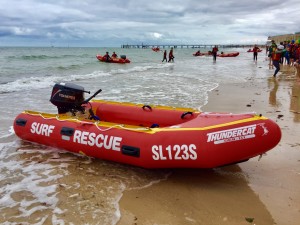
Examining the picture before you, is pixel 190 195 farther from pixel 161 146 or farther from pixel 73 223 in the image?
pixel 73 223

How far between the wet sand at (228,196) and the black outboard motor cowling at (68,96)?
2.11 m

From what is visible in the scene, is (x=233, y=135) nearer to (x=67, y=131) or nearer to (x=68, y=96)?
(x=67, y=131)

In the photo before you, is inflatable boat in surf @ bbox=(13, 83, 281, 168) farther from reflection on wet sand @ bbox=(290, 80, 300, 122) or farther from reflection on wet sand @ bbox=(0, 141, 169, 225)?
reflection on wet sand @ bbox=(290, 80, 300, 122)

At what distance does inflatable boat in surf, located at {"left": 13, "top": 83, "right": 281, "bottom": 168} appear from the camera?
3.49 m

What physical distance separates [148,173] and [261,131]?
1.49 meters

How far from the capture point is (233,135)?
349 centimetres

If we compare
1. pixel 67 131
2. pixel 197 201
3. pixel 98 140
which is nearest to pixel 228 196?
pixel 197 201

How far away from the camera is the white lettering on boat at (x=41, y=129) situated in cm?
473

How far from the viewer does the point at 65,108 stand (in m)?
5.20

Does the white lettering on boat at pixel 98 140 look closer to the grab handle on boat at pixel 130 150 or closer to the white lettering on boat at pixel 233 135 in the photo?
the grab handle on boat at pixel 130 150

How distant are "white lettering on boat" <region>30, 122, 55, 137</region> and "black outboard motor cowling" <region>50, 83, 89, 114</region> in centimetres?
50

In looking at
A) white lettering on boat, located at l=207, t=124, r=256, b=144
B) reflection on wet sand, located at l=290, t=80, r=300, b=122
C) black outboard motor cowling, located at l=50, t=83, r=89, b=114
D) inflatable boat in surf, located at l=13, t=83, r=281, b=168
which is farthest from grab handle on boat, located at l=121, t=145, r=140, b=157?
reflection on wet sand, located at l=290, t=80, r=300, b=122

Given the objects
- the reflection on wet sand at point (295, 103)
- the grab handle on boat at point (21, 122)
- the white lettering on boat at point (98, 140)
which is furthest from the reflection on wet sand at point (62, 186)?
the reflection on wet sand at point (295, 103)

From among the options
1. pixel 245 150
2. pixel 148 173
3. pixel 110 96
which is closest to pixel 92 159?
pixel 148 173
